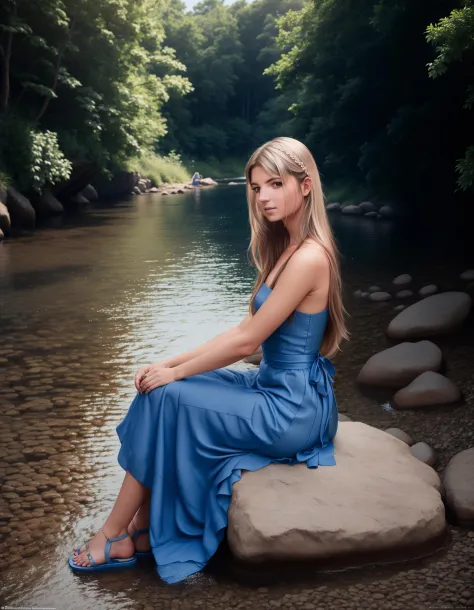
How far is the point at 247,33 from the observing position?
7356cm

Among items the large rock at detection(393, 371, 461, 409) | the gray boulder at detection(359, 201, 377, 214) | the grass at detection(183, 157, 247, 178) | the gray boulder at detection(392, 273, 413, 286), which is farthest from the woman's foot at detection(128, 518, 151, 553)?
the grass at detection(183, 157, 247, 178)

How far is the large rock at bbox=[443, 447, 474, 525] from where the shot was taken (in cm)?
339

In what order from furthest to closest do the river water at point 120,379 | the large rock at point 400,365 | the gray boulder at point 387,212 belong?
the gray boulder at point 387,212
the large rock at point 400,365
the river water at point 120,379

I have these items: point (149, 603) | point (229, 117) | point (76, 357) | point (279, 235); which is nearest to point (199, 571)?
point (149, 603)

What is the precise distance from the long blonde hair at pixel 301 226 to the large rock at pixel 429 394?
1.76 m

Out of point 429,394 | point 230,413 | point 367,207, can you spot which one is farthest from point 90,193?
point 230,413

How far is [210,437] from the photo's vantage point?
123 inches

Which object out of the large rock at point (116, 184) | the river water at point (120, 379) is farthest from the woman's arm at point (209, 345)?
the large rock at point (116, 184)

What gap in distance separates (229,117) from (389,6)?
178 feet

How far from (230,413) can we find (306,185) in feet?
3.32

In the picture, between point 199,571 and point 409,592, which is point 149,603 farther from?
point 409,592

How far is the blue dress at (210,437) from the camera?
10.0 feet

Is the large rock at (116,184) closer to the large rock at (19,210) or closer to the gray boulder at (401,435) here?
the large rock at (19,210)

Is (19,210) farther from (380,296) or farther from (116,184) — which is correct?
(116,184)
